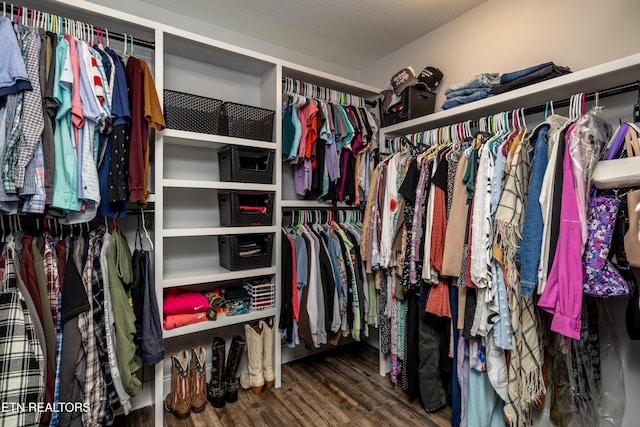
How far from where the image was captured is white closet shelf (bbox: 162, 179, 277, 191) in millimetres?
1726

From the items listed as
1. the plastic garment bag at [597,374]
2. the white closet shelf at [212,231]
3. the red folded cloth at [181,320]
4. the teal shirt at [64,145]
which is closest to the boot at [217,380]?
the red folded cloth at [181,320]

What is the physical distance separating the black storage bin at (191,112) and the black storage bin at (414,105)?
124 cm

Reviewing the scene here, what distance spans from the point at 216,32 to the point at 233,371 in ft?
7.75

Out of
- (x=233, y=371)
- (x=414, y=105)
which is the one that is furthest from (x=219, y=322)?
(x=414, y=105)

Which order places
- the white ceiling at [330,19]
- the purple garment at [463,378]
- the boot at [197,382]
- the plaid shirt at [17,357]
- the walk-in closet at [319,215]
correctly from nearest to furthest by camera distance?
the plaid shirt at [17,357] < the walk-in closet at [319,215] < the purple garment at [463,378] < the boot at [197,382] < the white ceiling at [330,19]

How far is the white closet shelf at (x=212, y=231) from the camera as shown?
5.69 feet

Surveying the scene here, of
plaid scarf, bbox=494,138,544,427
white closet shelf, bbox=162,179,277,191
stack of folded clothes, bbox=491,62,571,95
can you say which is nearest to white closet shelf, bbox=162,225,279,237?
white closet shelf, bbox=162,179,277,191

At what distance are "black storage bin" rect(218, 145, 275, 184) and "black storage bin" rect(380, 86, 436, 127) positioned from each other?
955mm

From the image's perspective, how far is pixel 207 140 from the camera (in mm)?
1841

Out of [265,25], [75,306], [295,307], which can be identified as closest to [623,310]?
[295,307]

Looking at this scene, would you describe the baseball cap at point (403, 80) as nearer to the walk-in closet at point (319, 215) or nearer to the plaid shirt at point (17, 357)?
the walk-in closet at point (319, 215)

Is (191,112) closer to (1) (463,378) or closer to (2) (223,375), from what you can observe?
(2) (223,375)

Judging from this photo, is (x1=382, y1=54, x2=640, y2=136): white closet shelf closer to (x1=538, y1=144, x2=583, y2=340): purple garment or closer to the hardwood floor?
(x1=538, y1=144, x2=583, y2=340): purple garment

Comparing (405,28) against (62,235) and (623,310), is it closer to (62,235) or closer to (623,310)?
(623,310)
